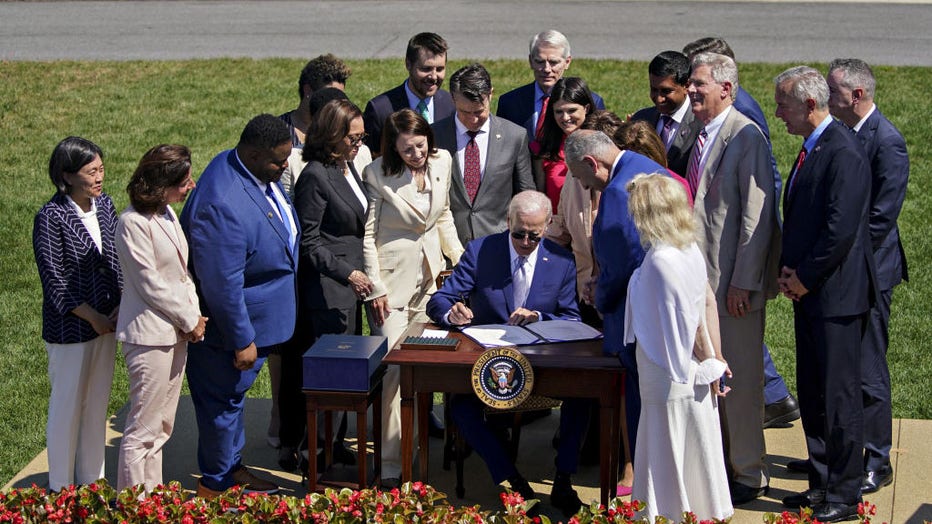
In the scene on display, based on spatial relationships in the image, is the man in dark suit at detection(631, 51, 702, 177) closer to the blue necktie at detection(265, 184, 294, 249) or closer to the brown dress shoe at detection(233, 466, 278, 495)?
the blue necktie at detection(265, 184, 294, 249)

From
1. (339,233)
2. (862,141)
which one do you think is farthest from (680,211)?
(339,233)

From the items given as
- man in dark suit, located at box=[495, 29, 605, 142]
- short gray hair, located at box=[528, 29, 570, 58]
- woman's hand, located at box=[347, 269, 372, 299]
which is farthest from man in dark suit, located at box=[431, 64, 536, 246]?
woman's hand, located at box=[347, 269, 372, 299]

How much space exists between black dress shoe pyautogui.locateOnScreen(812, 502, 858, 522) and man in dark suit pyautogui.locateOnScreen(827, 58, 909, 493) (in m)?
0.35

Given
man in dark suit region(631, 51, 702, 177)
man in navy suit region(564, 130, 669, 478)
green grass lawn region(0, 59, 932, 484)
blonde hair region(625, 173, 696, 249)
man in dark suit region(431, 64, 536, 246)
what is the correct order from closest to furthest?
1. blonde hair region(625, 173, 696, 249)
2. man in navy suit region(564, 130, 669, 478)
3. man in dark suit region(631, 51, 702, 177)
4. man in dark suit region(431, 64, 536, 246)
5. green grass lawn region(0, 59, 932, 484)

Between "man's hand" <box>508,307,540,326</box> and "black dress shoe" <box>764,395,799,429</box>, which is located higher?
"man's hand" <box>508,307,540,326</box>

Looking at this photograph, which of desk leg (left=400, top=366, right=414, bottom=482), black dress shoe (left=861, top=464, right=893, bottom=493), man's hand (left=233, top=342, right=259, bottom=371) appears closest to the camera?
desk leg (left=400, top=366, right=414, bottom=482)

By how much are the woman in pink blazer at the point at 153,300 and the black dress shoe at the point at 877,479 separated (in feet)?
12.1

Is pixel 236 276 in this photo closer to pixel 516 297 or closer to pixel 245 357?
pixel 245 357

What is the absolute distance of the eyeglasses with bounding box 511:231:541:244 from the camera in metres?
6.59

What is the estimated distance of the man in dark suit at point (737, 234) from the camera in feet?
21.2

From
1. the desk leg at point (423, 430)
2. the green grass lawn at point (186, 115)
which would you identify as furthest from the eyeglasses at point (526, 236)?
the green grass lawn at point (186, 115)

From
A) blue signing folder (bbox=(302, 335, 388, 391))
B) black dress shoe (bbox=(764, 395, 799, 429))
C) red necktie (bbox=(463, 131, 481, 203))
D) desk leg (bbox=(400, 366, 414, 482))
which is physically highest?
red necktie (bbox=(463, 131, 481, 203))

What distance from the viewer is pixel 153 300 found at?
6121 mm

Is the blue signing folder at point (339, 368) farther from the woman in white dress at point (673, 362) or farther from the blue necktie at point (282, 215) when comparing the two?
the woman in white dress at point (673, 362)
